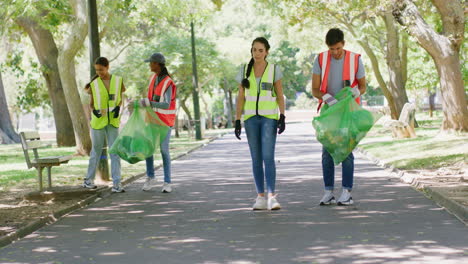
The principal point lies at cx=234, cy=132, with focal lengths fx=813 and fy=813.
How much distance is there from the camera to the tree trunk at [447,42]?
2087cm

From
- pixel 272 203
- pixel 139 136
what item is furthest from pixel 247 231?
pixel 139 136

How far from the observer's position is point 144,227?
866 cm

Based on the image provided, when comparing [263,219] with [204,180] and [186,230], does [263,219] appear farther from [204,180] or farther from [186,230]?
[204,180]

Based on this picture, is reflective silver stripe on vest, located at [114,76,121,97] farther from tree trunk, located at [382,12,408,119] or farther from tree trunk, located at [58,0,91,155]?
tree trunk, located at [382,12,408,119]

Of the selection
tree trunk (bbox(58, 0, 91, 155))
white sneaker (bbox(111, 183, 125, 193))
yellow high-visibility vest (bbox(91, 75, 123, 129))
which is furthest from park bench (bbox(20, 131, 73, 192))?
tree trunk (bbox(58, 0, 91, 155))

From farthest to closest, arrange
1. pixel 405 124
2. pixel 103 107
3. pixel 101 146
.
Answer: pixel 405 124 → pixel 101 146 → pixel 103 107

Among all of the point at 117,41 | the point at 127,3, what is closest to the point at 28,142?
the point at 127,3

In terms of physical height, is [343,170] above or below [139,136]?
below

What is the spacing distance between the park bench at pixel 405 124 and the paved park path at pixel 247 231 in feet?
42.2

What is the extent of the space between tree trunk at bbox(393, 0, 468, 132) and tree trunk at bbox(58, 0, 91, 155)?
825 centimetres

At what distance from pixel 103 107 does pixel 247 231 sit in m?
4.60

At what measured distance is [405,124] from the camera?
24.9 m

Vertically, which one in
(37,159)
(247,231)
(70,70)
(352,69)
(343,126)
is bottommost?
(247,231)

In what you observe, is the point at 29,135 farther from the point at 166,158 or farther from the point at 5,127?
Answer: the point at 5,127
